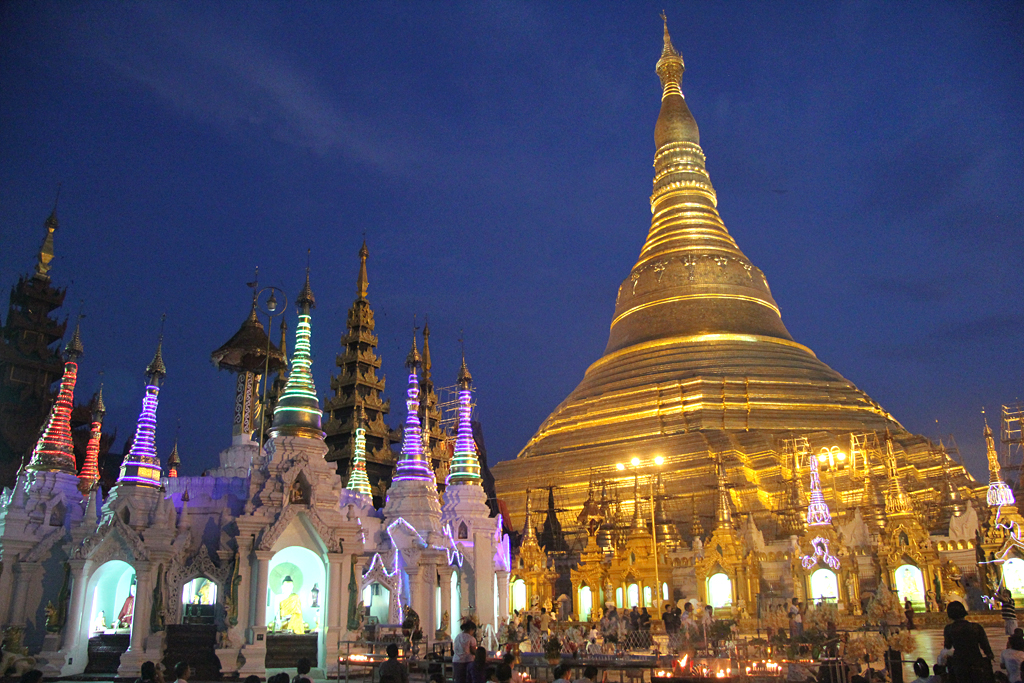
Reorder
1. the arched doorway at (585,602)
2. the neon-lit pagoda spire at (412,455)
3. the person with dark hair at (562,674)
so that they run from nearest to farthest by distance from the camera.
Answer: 1. the person with dark hair at (562,674)
2. the neon-lit pagoda spire at (412,455)
3. the arched doorway at (585,602)

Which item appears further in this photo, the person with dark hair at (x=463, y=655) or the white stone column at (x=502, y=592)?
the white stone column at (x=502, y=592)

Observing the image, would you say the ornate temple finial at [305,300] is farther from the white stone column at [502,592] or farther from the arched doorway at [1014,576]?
the arched doorway at [1014,576]

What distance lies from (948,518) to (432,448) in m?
23.3

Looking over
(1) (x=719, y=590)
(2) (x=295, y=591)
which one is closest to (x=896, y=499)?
(1) (x=719, y=590)

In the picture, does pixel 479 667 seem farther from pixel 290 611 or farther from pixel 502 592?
pixel 502 592

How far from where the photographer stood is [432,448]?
132 ft

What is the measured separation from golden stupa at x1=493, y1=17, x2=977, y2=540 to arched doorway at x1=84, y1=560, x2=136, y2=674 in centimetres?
1912

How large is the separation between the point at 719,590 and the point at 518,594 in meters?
7.61

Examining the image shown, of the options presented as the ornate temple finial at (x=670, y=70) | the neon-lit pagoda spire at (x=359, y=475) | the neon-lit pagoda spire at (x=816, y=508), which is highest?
the ornate temple finial at (x=670, y=70)

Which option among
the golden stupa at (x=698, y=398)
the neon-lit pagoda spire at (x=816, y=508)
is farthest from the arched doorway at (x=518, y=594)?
the neon-lit pagoda spire at (x=816, y=508)

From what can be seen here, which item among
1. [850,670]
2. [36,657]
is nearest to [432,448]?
[36,657]

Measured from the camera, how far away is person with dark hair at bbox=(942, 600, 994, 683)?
726 centimetres

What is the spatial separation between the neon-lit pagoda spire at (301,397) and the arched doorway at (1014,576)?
18984mm

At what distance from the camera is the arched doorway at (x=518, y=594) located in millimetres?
28875
